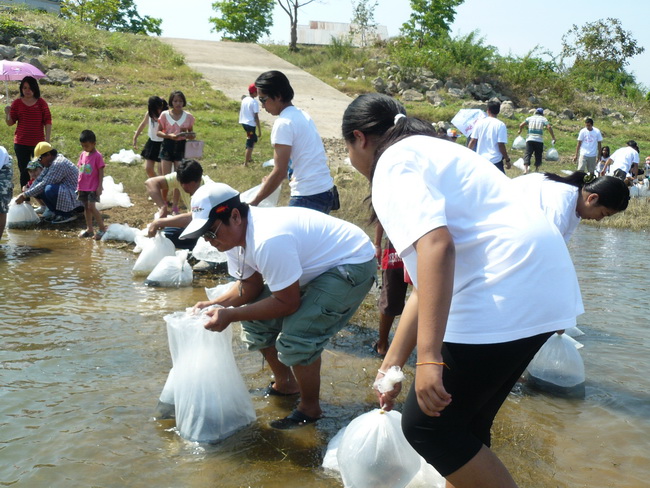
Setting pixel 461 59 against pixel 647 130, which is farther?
pixel 461 59

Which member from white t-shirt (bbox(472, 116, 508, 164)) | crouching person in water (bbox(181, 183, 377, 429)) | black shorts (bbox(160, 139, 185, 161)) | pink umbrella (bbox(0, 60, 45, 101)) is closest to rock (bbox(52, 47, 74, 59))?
pink umbrella (bbox(0, 60, 45, 101))

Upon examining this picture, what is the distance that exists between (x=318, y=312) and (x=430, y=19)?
30846 mm

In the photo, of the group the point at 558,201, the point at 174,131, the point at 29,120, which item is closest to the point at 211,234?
the point at 558,201

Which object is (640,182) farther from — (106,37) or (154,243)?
(106,37)

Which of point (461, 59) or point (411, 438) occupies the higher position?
point (461, 59)

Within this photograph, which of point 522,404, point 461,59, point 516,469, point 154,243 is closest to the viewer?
point 516,469

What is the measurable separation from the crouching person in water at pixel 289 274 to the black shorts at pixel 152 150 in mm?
5668

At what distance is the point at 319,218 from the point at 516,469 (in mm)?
1463

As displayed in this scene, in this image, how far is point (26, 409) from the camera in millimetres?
3334

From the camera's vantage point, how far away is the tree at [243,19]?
39.0m

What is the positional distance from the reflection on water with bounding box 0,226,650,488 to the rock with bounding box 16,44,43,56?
600 inches

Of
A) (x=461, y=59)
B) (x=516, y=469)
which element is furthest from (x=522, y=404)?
(x=461, y=59)

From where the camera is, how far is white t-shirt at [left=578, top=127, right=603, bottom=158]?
13.8 meters

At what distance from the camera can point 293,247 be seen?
2891 mm
